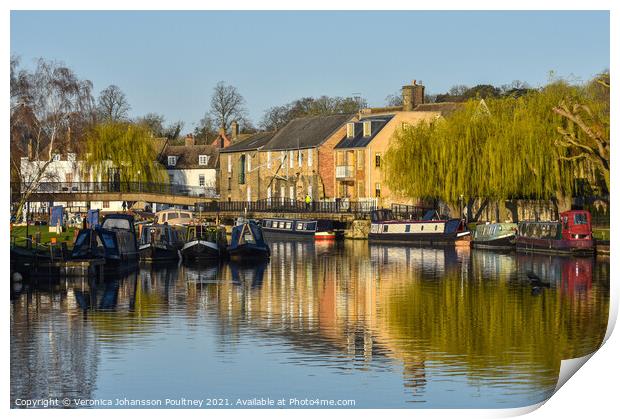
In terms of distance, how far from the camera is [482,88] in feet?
370

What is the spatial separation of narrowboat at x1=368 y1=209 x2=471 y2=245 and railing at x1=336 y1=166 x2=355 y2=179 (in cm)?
1028

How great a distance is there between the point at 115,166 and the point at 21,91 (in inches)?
1777

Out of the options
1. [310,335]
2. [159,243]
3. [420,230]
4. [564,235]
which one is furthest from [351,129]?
[310,335]

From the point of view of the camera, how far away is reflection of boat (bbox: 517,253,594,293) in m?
42.7

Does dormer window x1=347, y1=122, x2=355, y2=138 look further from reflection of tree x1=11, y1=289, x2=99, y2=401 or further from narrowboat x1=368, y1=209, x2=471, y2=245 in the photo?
reflection of tree x1=11, y1=289, x2=99, y2=401

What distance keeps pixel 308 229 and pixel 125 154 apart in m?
14.7

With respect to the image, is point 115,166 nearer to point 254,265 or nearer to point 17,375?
point 254,265

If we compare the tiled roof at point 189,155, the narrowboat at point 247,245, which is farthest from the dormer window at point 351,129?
the narrowboat at point 247,245

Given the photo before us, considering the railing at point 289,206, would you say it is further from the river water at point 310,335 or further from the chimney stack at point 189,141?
the river water at point 310,335

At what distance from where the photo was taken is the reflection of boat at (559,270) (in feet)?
140

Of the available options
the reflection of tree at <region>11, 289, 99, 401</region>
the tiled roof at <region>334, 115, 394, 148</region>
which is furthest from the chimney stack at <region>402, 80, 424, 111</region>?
the reflection of tree at <region>11, 289, 99, 401</region>

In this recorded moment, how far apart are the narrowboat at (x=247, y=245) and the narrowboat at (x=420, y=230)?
52.1ft

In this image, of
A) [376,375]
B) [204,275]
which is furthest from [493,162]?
[376,375]

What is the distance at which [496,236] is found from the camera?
6469 centimetres
